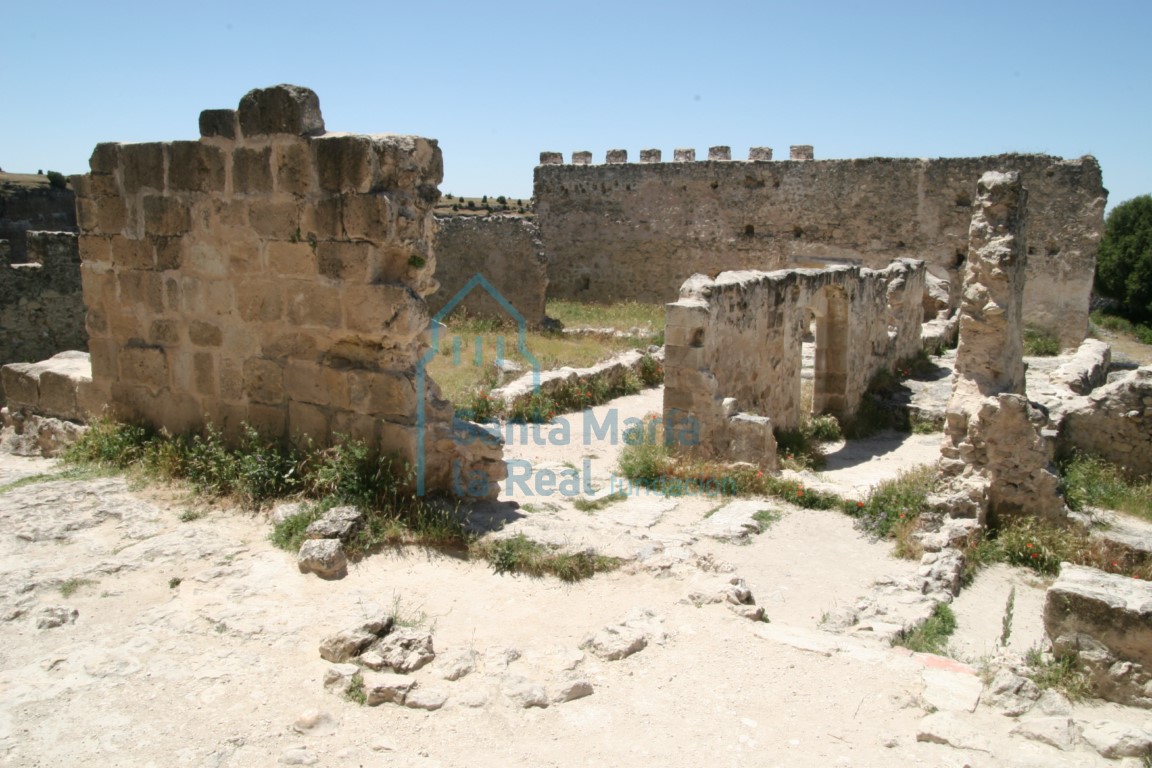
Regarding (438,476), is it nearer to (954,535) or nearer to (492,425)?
(954,535)

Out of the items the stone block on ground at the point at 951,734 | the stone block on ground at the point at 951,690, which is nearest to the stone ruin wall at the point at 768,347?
the stone block on ground at the point at 951,690

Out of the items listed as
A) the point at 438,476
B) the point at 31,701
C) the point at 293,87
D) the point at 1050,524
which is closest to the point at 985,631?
the point at 1050,524

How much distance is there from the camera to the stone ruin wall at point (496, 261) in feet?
54.5

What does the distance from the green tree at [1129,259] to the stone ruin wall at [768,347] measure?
78.6 ft

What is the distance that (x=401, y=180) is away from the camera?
4.60 meters

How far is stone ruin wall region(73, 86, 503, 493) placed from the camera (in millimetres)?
4551

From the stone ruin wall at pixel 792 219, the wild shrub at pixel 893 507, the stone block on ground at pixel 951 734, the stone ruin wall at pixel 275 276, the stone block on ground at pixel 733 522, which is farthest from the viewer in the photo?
the stone ruin wall at pixel 792 219

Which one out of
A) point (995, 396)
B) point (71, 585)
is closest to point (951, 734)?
point (71, 585)

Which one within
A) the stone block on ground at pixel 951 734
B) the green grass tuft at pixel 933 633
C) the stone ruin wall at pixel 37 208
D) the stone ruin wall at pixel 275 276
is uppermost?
the stone ruin wall at pixel 37 208

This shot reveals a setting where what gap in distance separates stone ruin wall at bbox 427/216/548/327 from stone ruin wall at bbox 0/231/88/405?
6.19 meters

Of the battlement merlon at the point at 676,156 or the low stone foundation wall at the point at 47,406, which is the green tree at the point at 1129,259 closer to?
the battlement merlon at the point at 676,156

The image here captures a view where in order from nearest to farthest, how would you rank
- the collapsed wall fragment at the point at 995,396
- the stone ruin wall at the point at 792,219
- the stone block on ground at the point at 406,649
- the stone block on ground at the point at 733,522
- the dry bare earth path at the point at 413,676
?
the dry bare earth path at the point at 413,676 → the stone block on ground at the point at 406,649 → the stone block on ground at the point at 733,522 → the collapsed wall fragment at the point at 995,396 → the stone ruin wall at the point at 792,219

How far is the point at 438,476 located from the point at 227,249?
181cm

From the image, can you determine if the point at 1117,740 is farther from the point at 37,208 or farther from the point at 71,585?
the point at 37,208
